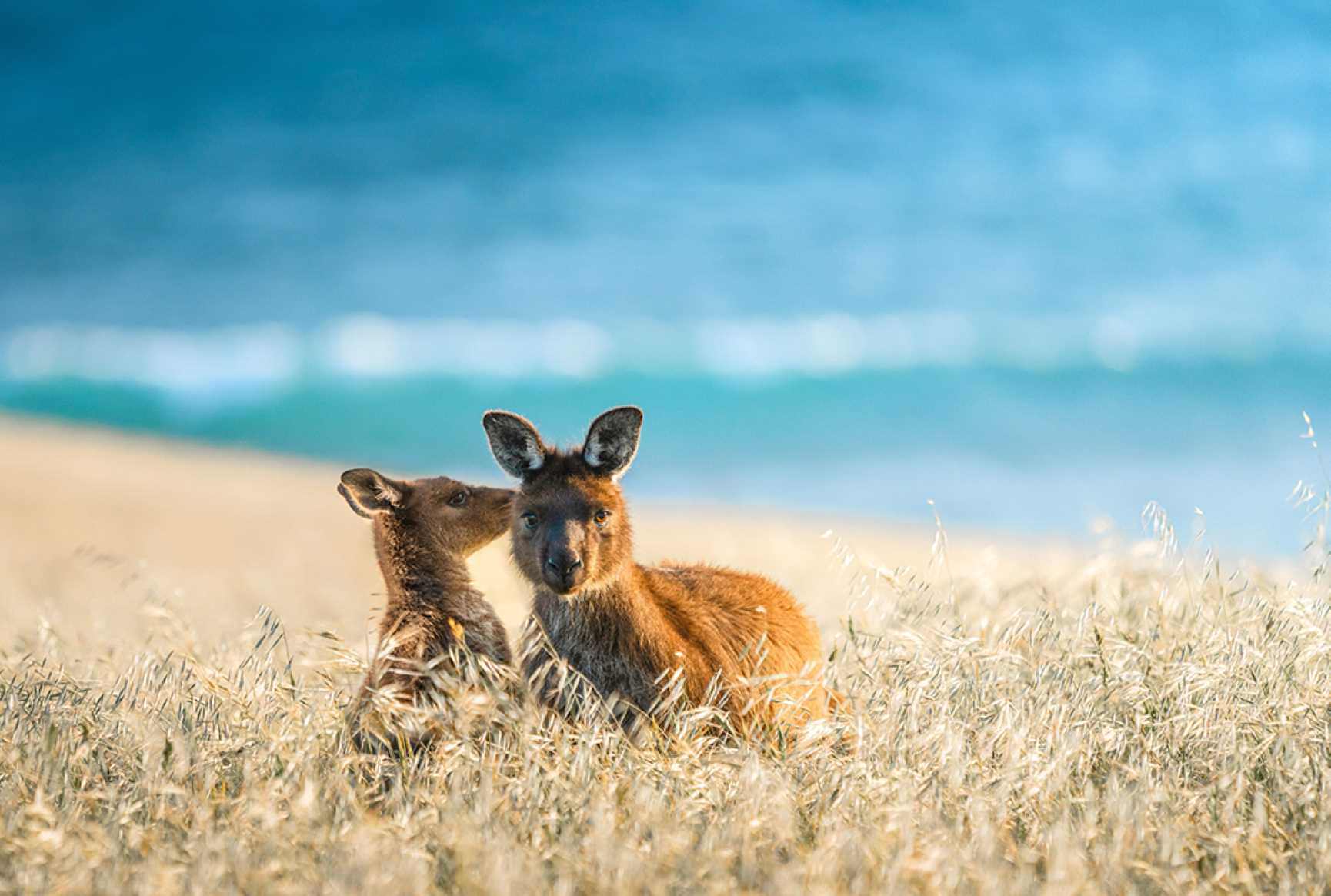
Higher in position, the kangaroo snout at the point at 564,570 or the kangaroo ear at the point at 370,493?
the kangaroo ear at the point at 370,493

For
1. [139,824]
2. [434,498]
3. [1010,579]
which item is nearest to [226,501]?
[1010,579]

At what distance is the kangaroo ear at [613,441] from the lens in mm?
5699

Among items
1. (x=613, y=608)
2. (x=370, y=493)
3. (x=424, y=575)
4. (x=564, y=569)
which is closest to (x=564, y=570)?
(x=564, y=569)

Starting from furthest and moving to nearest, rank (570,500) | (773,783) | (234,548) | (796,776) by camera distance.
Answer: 1. (234,548)
2. (570,500)
3. (796,776)
4. (773,783)

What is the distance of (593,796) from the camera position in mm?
4414

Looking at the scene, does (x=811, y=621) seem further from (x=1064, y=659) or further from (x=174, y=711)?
(x=174, y=711)

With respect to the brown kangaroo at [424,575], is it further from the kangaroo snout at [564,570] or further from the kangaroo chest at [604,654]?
the kangaroo snout at [564,570]

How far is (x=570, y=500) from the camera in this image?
566 centimetres

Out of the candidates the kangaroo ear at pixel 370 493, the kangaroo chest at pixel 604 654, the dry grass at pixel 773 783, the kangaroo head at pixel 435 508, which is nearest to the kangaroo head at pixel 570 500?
the kangaroo chest at pixel 604 654

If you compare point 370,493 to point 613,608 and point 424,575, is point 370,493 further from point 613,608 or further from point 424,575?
point 613,608

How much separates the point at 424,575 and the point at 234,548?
12.8m

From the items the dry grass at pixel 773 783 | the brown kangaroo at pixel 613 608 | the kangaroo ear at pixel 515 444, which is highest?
the kangaroo ear at pixel 515 444

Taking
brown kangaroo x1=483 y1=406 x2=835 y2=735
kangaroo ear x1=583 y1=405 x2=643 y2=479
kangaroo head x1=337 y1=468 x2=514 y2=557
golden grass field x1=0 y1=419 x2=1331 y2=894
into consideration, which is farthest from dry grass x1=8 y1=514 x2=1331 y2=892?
kangaroo ear x1=583 y1=405 x2=643 y2=479

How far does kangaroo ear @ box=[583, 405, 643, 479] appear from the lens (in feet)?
18.7
